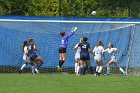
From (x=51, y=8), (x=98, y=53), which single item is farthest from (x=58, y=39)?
(x=51, y=8)

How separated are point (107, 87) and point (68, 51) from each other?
1123 cm

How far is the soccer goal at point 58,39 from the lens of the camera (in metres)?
29.9

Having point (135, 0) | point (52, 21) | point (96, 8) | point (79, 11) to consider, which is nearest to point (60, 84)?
point (52, 21)

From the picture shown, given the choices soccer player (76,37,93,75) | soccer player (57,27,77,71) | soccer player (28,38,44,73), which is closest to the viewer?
soccer player (76,37,93,75)

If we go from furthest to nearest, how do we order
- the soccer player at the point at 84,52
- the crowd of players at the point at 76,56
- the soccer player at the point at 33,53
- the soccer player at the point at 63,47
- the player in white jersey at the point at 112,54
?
the soccer player at the point at 63,47 < the player in white jersey at the point at 112,54 < the soccer player at the point at 33,53 < the crowd of players at the point at 76,56 < the soccer player at the point at 84,52

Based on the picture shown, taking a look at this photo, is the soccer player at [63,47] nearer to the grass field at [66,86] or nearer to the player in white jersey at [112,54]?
the player in white jersey at [112,54]

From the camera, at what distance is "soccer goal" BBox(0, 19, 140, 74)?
98.1ft

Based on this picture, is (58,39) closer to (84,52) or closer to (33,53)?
(33,53)

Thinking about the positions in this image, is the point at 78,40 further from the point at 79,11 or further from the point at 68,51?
the point at 79,11

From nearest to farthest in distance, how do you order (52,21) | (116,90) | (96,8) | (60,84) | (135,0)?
(116,90) → (60,84) → (52,21) → (96,8) → (135,0)

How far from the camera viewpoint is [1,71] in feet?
98.0

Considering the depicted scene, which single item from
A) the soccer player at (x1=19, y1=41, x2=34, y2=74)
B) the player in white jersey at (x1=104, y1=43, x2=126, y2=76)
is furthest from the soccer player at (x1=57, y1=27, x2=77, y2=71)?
the player in white jersey at (x1=104, y1=43, x2=126, y2=76)

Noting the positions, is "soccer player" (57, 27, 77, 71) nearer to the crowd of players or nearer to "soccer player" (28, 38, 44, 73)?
the crowd of players

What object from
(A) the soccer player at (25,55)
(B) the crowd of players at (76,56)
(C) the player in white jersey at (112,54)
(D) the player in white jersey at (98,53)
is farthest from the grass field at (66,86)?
(C) the player in white jersey at (112,54)
